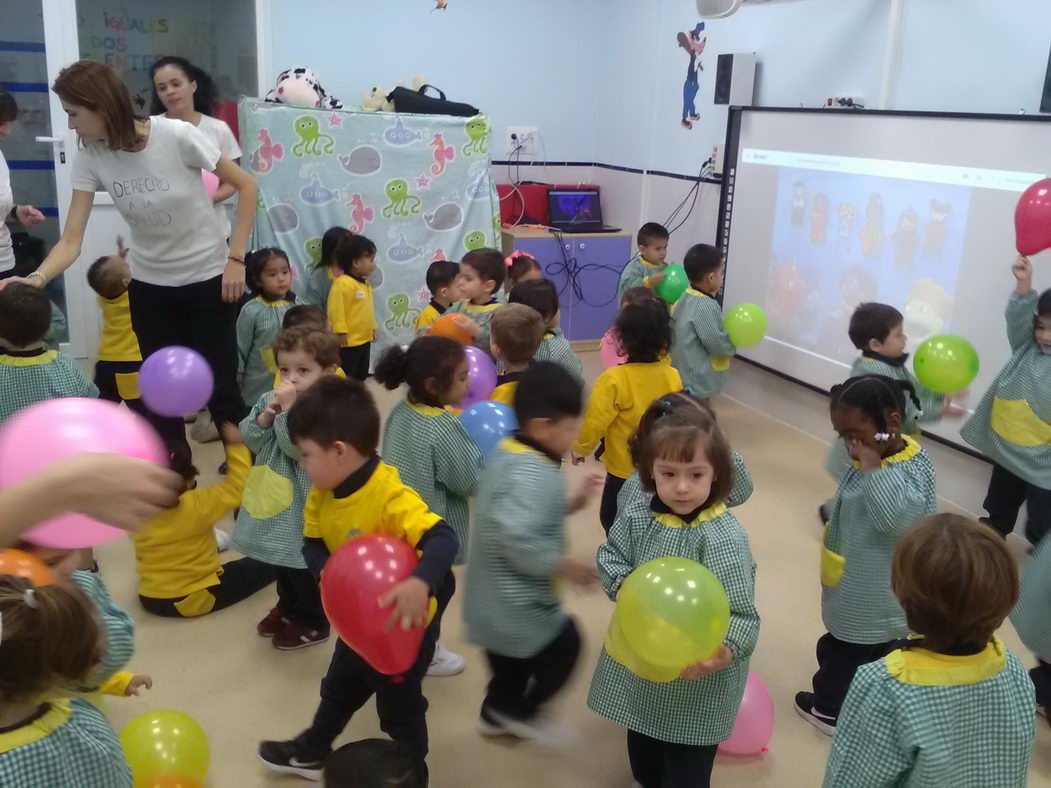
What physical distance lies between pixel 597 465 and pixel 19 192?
367 cm

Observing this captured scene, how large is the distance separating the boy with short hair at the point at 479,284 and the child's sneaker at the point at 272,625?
127 cm

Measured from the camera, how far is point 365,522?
176 centimetres

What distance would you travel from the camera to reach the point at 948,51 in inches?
150

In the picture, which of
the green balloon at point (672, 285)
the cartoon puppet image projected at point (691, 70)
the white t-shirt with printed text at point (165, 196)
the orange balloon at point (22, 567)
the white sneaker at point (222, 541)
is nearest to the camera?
the orange balloon at point (22, 567)

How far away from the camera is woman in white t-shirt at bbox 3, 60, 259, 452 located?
2623 mm

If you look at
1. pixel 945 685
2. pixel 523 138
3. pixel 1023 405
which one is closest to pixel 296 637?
pixel 945 685

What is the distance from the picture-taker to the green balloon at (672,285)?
→ 15.2ft

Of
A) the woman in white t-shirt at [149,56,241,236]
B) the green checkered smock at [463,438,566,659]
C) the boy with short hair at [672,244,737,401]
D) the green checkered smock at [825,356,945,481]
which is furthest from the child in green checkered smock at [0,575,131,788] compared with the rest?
the boy with short hair at [672,244,737,401]

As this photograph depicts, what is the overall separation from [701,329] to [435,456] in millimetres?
2099

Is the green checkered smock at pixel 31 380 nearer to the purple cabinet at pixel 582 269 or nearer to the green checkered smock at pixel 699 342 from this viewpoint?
the green checkered smock at pixel 699 342

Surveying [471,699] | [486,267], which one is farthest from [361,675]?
[486,267]

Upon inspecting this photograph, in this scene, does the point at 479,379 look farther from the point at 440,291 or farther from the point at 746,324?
the point at 746,324

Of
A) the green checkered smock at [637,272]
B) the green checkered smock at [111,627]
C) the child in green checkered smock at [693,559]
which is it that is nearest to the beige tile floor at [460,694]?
the child in green checkered smock at [693,559]

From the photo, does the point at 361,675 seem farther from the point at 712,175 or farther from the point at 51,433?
the point at 712,175
